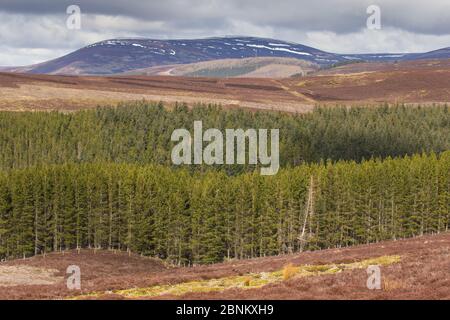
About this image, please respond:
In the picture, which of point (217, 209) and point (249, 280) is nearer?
point (249, 280)

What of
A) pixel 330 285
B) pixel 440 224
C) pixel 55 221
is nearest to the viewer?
pixel 330 285

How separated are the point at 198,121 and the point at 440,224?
105m

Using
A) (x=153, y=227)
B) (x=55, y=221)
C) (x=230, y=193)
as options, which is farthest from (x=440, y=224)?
(x=55, y=221)

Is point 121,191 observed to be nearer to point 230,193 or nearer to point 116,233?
point 116,233

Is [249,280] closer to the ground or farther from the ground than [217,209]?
farther from the ground

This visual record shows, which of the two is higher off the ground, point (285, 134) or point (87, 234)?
point (285, 134)

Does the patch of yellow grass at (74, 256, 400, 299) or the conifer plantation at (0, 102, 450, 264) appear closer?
the patch of yellow grass at (74, 256, 400, 299)

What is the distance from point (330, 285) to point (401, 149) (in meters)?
155

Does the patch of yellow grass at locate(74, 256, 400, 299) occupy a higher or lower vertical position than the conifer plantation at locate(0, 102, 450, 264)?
higher

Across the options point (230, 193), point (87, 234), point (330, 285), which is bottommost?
point (87, 234)

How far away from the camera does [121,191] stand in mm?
102875

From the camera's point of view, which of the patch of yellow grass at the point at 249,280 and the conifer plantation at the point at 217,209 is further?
the conifer plantation at the point at 217,209
